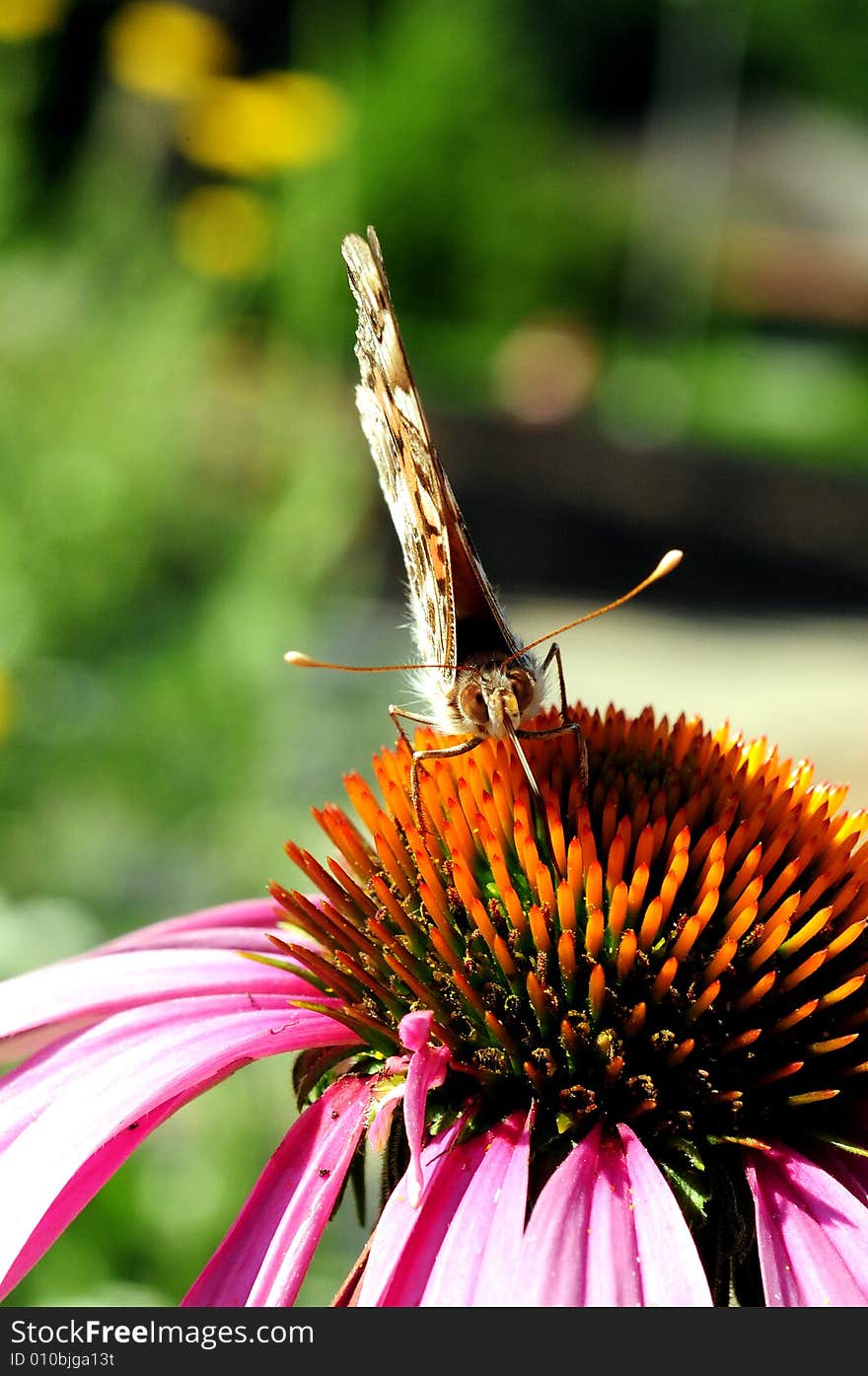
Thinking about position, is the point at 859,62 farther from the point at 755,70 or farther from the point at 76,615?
the point at 76,615

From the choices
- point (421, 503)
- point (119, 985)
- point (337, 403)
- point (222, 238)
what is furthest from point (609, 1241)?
point (337, 403)

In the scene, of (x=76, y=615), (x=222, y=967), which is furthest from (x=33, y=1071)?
(x=76, y=615)

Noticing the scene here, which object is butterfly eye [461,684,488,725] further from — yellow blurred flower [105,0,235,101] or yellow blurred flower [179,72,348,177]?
yellow blurred flower [179,72,348,177]

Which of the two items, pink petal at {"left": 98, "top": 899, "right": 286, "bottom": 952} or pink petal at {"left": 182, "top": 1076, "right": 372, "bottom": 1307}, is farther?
pink petal at {"left": 98, "top": 899, "right": 286, "bottom": 952}

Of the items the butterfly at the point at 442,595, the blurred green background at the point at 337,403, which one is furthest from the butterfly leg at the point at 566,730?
the blurred green background at the point at 337,403

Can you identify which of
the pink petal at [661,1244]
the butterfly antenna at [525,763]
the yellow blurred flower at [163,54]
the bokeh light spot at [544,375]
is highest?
the bokeh light spot at [544,375]

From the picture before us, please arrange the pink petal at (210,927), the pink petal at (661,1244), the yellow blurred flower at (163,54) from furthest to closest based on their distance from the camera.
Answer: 1. the yellow blurred flower at (163,54)
2. the pink petal at (210,927)
3. the pink petal at (661,1244)

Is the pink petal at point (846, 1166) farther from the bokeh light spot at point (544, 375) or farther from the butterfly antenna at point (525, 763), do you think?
the bokeh light spot at point (544, 375)

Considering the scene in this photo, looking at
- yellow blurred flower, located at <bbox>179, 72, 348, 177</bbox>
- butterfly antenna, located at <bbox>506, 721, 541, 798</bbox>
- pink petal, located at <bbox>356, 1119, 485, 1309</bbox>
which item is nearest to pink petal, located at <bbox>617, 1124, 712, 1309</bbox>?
pink petal, located at <bbox>356, 1119, 485, 1309</bbox>
